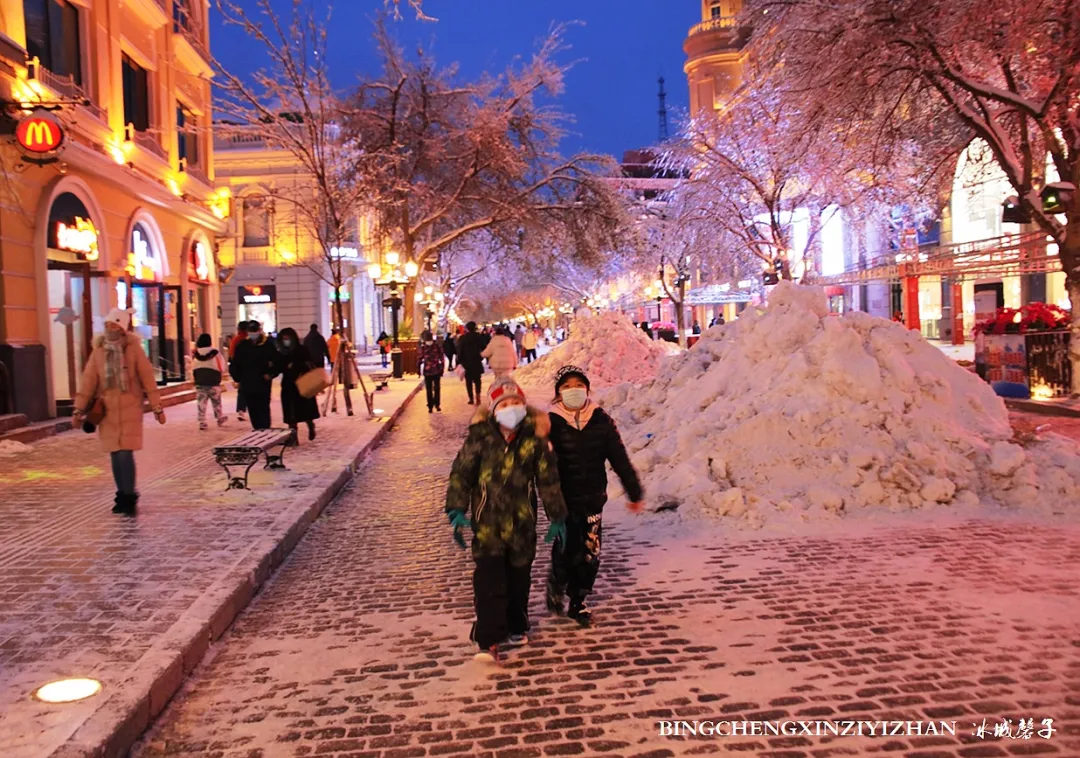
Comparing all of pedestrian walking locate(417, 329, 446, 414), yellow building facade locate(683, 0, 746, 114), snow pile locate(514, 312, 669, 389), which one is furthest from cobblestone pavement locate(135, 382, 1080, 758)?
yellow building facade locate(683, 0, 746, 114)

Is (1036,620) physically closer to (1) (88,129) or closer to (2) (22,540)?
(2) (22,540)

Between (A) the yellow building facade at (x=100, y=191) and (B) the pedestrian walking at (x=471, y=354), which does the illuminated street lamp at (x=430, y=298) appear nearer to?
(A) the yellow building facade at (x=100, y=191)

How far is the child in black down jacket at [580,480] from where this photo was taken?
500 cm

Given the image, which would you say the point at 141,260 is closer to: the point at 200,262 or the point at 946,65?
the point at 200,262

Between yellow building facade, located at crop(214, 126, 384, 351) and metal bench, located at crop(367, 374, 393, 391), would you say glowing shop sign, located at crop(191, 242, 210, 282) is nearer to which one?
metal bench, located at crop(367, 374, 393, 391)

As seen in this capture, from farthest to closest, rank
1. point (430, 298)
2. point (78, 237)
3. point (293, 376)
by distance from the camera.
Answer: point (430, 298) < point (78, 237) < point (293, 376)

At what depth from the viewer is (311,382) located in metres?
12.2

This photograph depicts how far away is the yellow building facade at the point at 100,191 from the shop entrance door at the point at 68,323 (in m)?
0.03

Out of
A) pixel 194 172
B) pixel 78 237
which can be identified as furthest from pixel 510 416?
pixel 194 172

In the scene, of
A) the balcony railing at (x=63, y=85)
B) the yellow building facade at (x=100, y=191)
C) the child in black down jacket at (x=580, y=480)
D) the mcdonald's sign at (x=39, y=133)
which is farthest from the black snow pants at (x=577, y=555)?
the balcony railing at (x=63, y=85)

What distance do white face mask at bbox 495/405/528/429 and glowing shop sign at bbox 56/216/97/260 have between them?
1412cm

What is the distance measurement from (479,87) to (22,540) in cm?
2393

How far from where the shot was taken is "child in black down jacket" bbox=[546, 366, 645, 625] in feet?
16.4

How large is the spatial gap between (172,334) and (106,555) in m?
17.4
